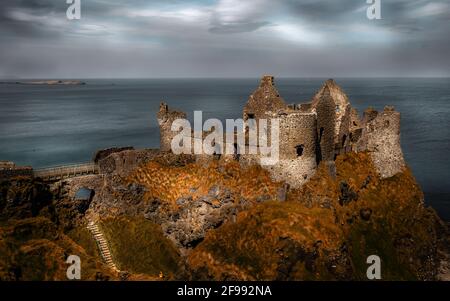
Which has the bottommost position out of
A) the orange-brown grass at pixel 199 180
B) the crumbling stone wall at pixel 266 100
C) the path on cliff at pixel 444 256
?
the path on cliff at pixel 444 256

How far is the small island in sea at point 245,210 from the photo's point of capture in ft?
100

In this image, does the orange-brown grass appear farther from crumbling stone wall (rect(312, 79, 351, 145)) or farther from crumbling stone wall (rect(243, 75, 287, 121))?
crumbling stone wall (rect(312, 79, 351, 145))

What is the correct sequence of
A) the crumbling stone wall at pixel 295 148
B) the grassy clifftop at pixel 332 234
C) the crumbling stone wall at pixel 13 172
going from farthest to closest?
1. the crumbling stone wall at pixel 13 172
2. the crumbling stone wall at pixel 295 148
3. the grassy clifftop at pixel 332 234

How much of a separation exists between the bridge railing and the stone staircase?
4.89 metres

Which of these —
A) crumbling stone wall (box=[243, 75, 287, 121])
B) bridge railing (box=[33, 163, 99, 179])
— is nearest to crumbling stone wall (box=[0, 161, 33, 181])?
bridge railing (box=[33, 163, 99, 179])

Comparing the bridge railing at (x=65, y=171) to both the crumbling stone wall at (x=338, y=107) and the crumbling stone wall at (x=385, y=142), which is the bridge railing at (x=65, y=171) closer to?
the crumbling stone wall at (x=338, y=107)

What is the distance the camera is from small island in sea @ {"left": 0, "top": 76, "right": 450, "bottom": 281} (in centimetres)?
3050

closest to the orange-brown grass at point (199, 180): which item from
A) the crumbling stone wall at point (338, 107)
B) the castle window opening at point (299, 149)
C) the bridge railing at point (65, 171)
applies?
the castle window opening at point (299, 149)

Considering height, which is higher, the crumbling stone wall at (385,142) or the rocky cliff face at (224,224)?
the crumbling stone wall at (385,142)

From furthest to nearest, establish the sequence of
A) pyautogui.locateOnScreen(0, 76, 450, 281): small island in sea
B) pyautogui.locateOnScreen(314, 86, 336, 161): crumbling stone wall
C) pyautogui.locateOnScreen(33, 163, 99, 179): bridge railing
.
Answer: pyautogui.locateOnScreen(33, 163, 99, 179): bridge railing
pyautogui.locateOnScreen(314, 86, 336, 161): crumbling stone wall
pyautogui.locateOnScreen(0, 76, 450, 281): small island in sea

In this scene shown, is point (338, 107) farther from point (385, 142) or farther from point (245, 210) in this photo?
point (245, 210)

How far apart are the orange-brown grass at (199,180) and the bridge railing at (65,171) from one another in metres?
4.20

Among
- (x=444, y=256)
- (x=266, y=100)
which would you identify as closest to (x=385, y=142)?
(x=266, y=100)

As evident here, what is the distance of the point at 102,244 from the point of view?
37.1m
